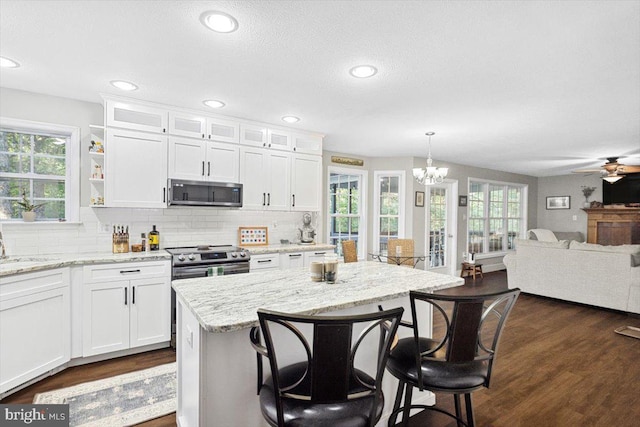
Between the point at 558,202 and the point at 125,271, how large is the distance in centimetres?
1015

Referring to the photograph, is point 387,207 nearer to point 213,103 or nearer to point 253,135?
point 253,135

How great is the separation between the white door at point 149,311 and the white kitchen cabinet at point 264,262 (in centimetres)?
91

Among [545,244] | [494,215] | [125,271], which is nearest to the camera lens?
[125,271]

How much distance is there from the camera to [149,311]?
311 cm

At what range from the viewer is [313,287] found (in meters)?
1.89

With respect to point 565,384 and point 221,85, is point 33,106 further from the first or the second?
point 565,384

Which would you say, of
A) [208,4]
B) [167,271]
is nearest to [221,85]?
[208,4]

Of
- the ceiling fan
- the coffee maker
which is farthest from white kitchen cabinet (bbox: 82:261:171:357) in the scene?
the ceiling fan

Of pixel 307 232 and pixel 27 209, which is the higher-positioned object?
pixel 27 209

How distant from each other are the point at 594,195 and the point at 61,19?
35.1ft

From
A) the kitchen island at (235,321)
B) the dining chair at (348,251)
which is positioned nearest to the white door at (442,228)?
the dining chair at (348,251)

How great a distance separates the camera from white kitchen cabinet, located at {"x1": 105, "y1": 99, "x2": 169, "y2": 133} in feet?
10.4

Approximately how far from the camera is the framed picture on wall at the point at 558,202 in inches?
338

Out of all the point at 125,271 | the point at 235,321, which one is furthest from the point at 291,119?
the point at 235,321
